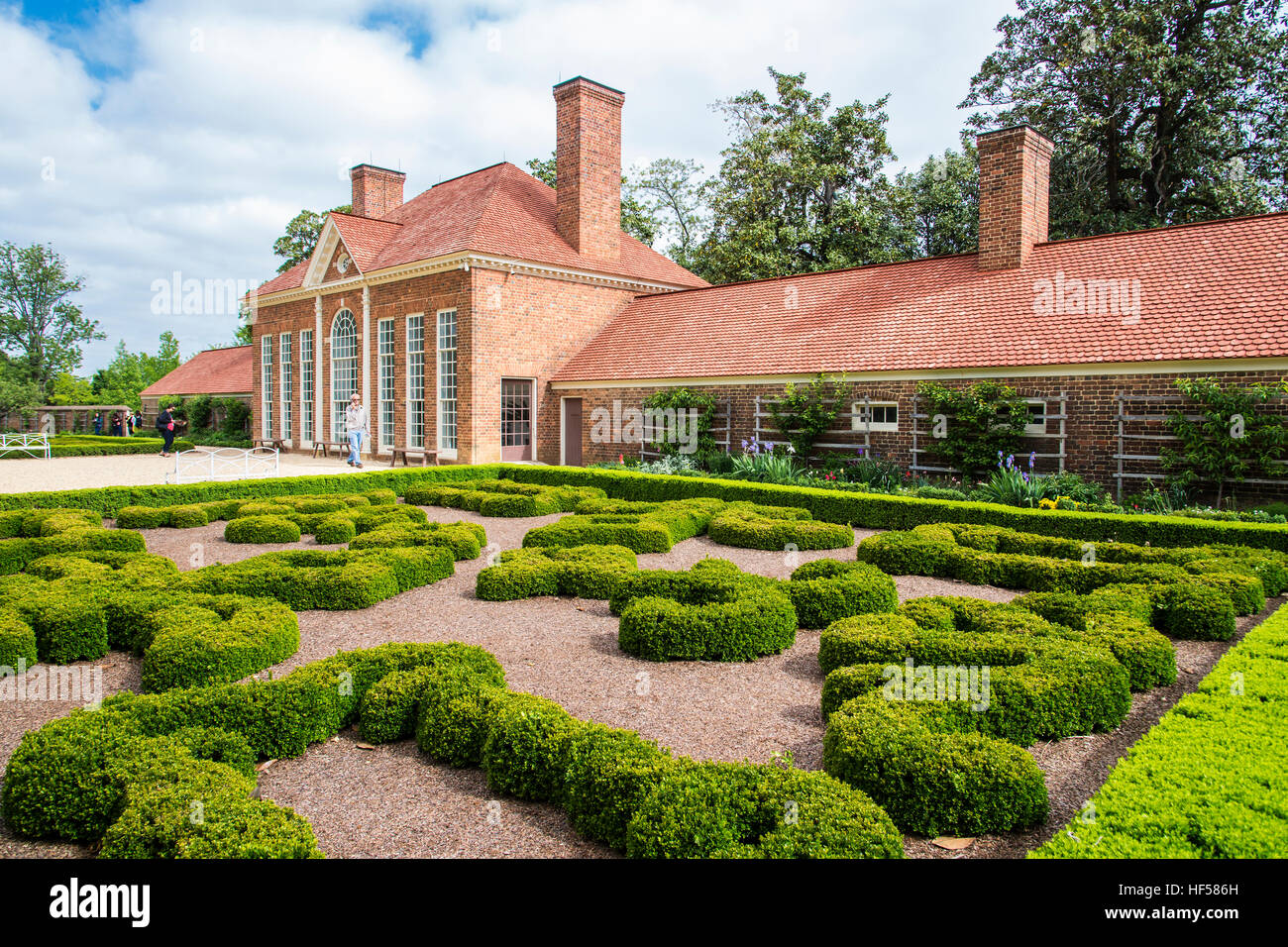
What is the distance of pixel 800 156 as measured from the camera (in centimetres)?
3081

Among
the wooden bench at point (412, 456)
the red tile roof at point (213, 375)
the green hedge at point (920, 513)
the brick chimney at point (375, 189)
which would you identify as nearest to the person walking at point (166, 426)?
the wooden bench at point (412, 456)

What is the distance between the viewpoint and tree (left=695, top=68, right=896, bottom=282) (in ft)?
99.9

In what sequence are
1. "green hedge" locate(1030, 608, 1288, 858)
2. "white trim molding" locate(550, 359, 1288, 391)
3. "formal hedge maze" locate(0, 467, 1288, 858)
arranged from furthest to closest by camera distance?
1. "white trim molding" locate(550, 359, 1288, 391)
2. "formal hedge maze" locate(0, 467, 1288, 858)
3. "green hedge" locate(1030, 608, 1288, 858)

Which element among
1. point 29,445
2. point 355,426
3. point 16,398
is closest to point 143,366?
point 16,398

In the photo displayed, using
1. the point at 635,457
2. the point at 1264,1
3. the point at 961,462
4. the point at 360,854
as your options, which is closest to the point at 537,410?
the point at 635,457

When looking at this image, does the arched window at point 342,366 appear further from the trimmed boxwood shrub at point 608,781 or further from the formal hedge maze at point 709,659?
the trimmed boxwood shrub at point 608,781

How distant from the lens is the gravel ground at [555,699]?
12.7 feet

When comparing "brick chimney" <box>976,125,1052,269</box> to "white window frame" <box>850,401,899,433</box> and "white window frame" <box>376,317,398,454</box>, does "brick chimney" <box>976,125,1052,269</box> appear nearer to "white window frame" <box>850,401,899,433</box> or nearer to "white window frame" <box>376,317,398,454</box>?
"white window frame" <box>850,401,899,433</box>

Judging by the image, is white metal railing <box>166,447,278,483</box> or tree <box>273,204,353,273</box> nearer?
white metal railing <box>166,447,278,483</box>

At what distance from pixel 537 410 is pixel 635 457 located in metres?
3.86

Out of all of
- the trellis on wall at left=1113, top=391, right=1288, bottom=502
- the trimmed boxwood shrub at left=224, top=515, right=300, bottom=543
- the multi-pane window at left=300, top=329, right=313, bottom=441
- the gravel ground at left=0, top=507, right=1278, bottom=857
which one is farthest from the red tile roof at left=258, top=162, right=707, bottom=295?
the gravel ground at left=0, top=507, right=1278, bottom=857

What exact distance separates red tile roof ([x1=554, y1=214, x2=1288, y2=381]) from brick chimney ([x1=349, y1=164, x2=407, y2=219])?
14216 mm

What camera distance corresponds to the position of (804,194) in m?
32.0
